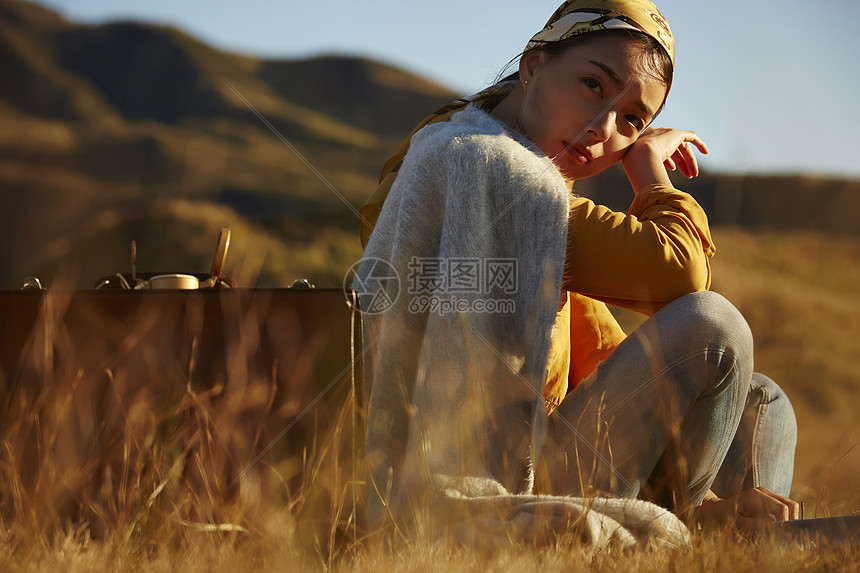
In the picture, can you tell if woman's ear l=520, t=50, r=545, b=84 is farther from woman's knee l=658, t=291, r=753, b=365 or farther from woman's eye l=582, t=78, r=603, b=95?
woman's knee l=658, t=291, r=753, b=365

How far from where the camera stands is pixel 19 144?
24.7m

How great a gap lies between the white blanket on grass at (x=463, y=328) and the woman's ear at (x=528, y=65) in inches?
12.6

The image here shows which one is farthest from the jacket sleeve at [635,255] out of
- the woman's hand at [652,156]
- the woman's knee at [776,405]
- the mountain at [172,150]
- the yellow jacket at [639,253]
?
the mountain at [172,150]

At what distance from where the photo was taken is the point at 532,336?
1.32m

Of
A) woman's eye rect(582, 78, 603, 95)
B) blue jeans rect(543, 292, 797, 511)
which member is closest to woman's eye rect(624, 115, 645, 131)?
woman's eye rect(582, 78, 603, 95)

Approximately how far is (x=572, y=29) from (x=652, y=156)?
0.34 metres

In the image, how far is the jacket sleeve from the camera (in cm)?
129

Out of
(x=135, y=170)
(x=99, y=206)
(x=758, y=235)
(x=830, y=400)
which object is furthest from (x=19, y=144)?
(x=830, y=400)

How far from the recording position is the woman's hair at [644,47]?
1473 mm

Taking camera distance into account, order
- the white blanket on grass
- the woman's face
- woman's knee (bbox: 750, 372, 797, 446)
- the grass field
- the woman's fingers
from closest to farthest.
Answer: the grass field, the white blanket on grass, the woman's fingers, the woman's face, woman's knee (bbox: 750, 372, 797, 446)

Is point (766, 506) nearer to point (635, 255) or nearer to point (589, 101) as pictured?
point (635, 255)

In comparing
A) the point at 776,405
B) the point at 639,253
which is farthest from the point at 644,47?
the point at 776,405

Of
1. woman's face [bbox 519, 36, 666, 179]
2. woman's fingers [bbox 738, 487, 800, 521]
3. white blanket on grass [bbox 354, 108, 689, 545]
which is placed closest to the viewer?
white blanket on grass [bbox 354, 108, 689, 545]

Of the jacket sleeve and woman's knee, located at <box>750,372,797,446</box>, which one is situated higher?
the jacket sleeve
